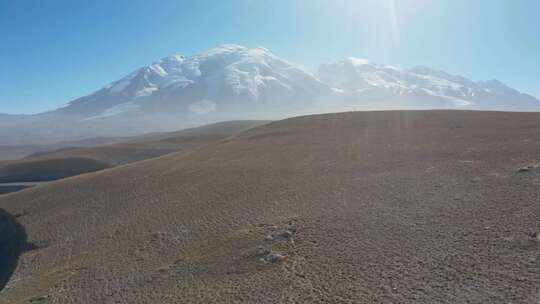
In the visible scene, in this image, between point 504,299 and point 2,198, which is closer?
point 504,299

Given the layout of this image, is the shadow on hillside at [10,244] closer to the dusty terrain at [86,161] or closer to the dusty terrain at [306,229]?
the dusty terrain at [306,229]

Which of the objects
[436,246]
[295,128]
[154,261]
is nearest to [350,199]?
[436,246]

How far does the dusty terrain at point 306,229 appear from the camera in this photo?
1573 cm

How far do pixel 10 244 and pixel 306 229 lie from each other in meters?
26.2

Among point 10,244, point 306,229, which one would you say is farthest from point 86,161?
point 306,229

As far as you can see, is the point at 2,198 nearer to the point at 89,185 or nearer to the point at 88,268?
the point at 89,185

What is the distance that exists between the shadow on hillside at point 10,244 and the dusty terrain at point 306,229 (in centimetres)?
52

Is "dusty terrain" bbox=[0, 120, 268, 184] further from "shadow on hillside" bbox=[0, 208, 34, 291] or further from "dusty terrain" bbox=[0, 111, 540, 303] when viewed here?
"shadow on hillside" bbox=[0, 208, 34, 291]

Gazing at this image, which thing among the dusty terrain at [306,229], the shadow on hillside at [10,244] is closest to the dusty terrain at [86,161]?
the dusty terrain at [306,229]

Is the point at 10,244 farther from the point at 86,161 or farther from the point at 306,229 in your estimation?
the point at 86,161

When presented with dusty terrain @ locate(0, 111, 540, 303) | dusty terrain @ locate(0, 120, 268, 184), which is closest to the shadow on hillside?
dusty terrain @ locate(0, 111, 540, 303)

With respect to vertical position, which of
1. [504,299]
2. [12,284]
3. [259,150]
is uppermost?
[259,150]

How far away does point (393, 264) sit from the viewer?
654 inches

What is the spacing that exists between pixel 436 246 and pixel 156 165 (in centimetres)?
4086
